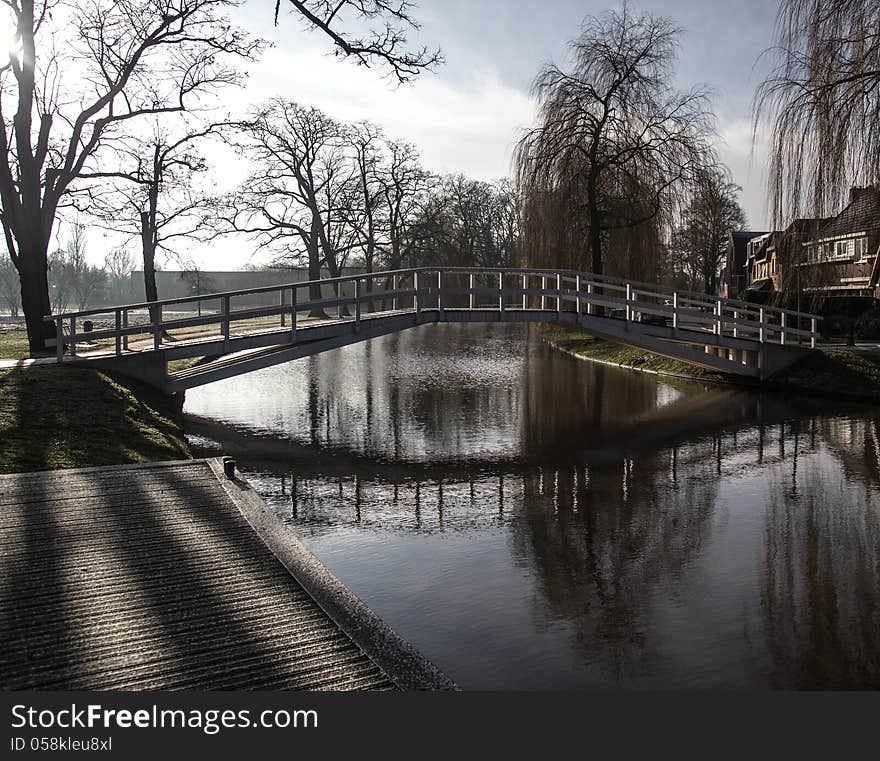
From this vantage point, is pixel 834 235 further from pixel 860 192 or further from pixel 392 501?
pixel 392 501

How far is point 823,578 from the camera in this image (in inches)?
305

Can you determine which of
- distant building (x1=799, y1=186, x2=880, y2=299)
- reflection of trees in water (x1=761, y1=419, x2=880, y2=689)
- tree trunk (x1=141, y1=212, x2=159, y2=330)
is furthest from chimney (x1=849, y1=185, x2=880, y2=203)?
tree trunk (x1=141, y1=212, x2=159, y2=330)

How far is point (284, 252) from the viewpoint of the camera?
147ft

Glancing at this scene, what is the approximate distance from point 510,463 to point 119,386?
679 cm

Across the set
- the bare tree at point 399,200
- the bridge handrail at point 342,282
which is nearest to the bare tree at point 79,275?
the bare tree at point 399,200

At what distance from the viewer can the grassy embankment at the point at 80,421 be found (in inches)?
399

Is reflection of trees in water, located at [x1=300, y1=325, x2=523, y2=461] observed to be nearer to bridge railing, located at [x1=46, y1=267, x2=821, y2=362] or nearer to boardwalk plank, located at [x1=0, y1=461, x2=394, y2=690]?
bridge railing, located at [x1=46, y1=267, x2=821, y2=362]

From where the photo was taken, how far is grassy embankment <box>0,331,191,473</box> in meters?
10.1

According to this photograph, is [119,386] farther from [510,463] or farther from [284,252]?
[284,252]

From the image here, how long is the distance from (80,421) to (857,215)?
13483 millimetres

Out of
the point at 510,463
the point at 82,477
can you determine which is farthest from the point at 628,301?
the point at 82,477

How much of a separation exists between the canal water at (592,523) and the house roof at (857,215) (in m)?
3.82

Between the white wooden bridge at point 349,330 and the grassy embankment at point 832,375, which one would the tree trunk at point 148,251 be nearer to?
the white wooden bridge at point 349,330

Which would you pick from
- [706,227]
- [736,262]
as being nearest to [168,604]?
[706,227]
